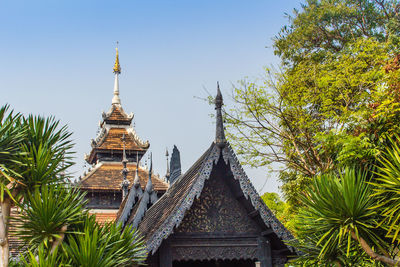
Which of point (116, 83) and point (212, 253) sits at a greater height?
point (116, 83)

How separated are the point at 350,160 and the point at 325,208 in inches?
56.8

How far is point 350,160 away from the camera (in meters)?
8.89

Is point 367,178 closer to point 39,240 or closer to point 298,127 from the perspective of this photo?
point 39,240

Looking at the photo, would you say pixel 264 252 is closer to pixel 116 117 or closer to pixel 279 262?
pixel 279 262

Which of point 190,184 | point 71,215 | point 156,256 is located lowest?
point 156,256

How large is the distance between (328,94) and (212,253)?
439 inches

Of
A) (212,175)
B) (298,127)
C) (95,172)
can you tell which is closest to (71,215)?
(212,175)

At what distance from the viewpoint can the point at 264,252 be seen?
8586 mm

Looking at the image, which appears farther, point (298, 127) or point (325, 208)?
point (298, 127)

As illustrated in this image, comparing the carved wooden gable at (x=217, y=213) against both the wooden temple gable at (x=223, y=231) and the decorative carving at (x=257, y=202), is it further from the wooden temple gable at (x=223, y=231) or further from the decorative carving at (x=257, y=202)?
the decorative carving at (x=257, y=202)

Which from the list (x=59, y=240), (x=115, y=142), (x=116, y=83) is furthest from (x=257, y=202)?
(x=116, y=83)

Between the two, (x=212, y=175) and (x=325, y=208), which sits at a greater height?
(x=212, y=175)

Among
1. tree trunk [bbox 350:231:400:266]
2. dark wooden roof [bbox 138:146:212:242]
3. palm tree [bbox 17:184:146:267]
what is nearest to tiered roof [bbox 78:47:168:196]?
dark wooden roof [bbox 138:146:212:242]

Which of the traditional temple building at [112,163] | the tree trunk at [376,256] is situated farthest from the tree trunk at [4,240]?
the traditional temple building at [112,163]
